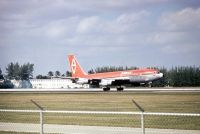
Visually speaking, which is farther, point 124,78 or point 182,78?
point 182,78

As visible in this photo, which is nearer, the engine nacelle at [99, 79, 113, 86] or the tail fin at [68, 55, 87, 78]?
the engine nacelle at [99, 79, 113, 86]

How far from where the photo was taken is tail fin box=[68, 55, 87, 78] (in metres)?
83.3

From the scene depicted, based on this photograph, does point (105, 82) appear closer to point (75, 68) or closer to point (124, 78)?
point (124, 78)

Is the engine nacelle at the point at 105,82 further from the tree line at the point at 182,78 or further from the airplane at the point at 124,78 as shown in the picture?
the tree line at the point at 182,78

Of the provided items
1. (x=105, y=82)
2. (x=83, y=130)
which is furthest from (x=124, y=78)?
(x=83, y=130)

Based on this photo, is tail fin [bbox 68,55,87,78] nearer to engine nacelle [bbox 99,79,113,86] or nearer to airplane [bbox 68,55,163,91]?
airplane [bbox 68,55,163,91]

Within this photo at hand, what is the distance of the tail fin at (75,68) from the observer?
273ft

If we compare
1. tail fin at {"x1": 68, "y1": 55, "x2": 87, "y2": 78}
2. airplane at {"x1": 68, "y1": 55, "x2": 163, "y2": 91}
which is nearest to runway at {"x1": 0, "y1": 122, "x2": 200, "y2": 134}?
airplane at {"x1": 68, "y1": 55, "x2": 163, "y2": 91}

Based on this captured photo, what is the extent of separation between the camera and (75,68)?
Result: 8525 cm

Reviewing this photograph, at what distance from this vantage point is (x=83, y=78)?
7750 cm

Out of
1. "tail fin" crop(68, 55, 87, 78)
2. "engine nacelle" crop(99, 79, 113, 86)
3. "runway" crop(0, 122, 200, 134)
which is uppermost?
"tail fin" crop(68, 55, 87, 78)

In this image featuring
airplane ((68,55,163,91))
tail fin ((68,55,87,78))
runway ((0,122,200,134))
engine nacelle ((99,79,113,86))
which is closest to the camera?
runway ((0,122,200,134))

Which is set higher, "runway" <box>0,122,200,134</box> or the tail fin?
the tail fin

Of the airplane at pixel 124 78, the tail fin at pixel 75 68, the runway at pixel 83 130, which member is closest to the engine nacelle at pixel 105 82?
the airplane at pixel 124 78
